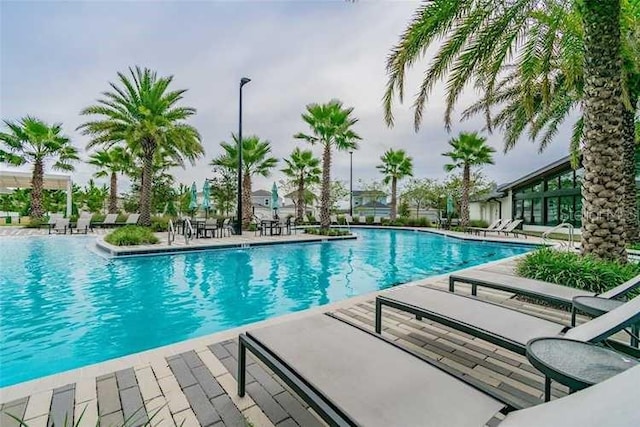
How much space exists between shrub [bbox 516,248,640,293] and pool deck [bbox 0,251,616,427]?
2854 mm

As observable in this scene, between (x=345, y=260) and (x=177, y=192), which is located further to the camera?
(x=177, y=192)

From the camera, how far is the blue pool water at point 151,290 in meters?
4.36

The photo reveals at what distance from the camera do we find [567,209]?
1964 cm

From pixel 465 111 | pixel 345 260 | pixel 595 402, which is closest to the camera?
pixel 595 402

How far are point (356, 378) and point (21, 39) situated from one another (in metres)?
10.6

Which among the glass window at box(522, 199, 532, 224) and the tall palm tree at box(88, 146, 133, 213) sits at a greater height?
the tall palm tree at box(88, 146, 133, 213)

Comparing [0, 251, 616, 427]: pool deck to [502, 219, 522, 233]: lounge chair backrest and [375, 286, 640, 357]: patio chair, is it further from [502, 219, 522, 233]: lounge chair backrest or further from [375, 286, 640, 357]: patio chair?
[502, 219, 522, 233]: lounge chair backrest

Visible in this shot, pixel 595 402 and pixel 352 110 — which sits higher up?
pixel 352 110

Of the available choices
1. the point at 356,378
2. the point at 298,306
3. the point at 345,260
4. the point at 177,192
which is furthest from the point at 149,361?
the point at 177,192

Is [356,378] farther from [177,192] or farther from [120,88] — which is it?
[177,192]

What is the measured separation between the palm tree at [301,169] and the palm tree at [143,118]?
32.5 feet

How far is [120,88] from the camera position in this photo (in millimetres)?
15070

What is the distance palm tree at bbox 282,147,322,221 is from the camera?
25234mm

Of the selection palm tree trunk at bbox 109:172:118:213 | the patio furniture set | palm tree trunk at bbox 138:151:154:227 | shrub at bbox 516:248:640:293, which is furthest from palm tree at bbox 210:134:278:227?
the patio furniture set
